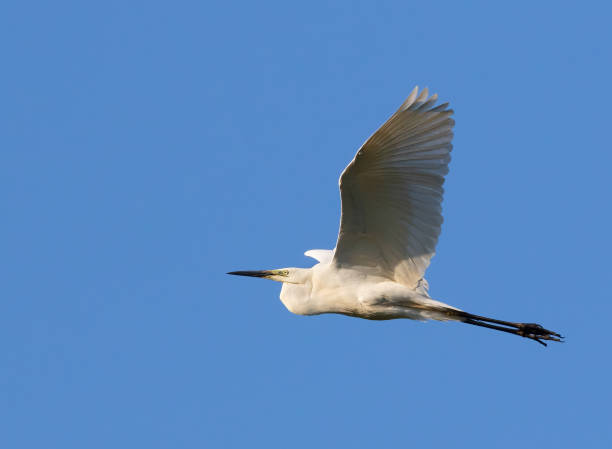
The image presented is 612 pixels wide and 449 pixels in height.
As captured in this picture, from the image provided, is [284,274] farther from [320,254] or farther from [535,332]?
[535,332]

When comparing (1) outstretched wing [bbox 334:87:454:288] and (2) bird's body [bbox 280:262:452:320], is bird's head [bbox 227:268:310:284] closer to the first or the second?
(2) bird's body [bbox 280:262:452:320]

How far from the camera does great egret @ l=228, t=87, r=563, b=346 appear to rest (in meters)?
7.35

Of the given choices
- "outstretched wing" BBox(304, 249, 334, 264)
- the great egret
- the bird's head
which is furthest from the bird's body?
"outstretched wing" BBox(304, 249, 334, 264)

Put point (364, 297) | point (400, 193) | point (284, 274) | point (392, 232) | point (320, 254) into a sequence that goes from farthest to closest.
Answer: point (320, 254), point (284, 274), point (364, 297), point (392, 232), point (400, 193)

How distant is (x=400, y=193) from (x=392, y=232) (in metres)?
0.56

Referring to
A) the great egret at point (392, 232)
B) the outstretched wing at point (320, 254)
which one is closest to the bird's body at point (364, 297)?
the great egret at point (392, 232)

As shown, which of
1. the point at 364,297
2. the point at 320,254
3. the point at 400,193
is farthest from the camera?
the point at 320,254

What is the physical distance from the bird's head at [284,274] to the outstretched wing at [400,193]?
712mm

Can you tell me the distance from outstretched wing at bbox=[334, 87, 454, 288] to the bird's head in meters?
0.71

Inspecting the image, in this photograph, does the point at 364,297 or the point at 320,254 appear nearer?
the point at 364,297

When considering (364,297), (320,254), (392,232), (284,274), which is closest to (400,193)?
(392,232)

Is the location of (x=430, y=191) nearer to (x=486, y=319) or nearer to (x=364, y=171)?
(x=364, y=171)

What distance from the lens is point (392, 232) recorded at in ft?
26.5

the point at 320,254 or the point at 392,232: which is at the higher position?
the point at 320,254
